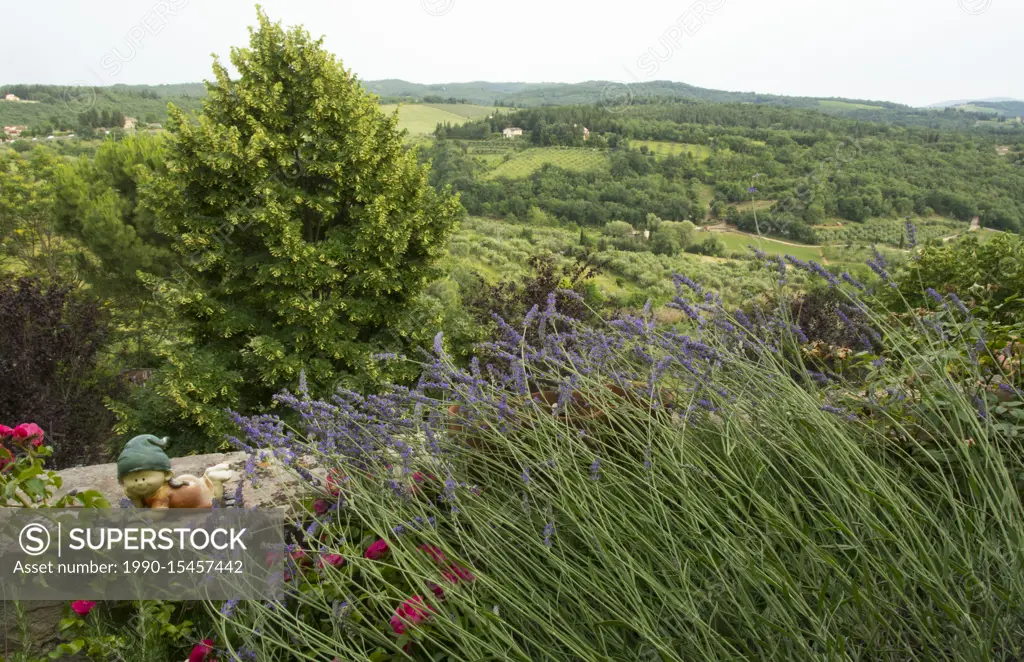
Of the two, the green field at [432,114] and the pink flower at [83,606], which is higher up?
the green field at [432,114]

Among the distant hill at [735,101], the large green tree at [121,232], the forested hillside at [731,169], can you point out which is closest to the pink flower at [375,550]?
the large green tree at [121,232]

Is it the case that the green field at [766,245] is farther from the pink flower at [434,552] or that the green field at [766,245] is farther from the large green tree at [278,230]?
the pink flower at [434,552]

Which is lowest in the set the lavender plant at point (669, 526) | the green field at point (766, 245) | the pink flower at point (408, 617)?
the green field at point (766, 245)

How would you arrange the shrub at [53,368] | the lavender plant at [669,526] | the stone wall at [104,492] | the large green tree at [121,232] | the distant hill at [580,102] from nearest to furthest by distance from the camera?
1. the lavender plant at [669,526]
2. the stone wall at [104,492]
3. the shrub at [53,368]
4. the large green tree at [121,232]
5. the distant hill at [580,102]

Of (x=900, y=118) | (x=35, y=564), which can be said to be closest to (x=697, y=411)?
(x=35, y=564)

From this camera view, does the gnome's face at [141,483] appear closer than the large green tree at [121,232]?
Yes

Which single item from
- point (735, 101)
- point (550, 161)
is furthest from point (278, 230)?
point (735, 101)

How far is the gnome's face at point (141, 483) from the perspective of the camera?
2.51 metres

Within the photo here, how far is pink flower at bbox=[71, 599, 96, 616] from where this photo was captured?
186 centimetres

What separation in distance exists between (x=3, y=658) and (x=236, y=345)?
26.4 ft

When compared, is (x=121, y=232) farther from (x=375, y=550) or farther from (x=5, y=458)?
(x=375, y=550)

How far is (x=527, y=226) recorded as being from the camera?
45.2m

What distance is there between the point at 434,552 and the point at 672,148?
52896 mm

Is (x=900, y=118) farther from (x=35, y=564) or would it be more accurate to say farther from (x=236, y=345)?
(x=35, y=564)
